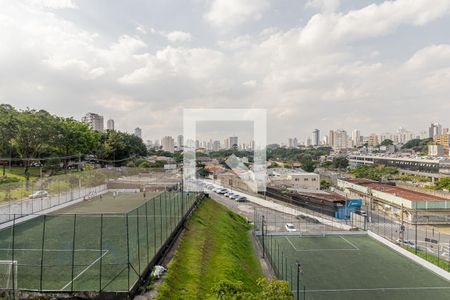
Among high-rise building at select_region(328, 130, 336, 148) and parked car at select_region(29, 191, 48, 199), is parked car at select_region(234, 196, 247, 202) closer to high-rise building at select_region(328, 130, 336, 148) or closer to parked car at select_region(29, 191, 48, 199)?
parked car at select_region(29, 191, 48, 199)

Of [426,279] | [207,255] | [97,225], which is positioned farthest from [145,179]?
[426,279]

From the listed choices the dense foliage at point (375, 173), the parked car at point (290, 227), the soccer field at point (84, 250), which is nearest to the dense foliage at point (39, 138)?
the soccer field at point (84, 250)

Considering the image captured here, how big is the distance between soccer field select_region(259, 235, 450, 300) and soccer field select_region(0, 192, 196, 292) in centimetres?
582

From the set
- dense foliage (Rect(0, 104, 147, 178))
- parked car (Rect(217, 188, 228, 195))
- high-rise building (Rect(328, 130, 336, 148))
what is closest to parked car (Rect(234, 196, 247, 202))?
parked car (Rect(217, 188, 228, 195))

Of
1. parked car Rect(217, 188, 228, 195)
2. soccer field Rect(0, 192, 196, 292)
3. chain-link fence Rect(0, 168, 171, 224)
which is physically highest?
chain-link fence Rect(0, 168, 171, 224)

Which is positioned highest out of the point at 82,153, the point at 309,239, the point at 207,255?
the point at 82,153

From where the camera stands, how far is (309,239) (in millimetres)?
A: 20266

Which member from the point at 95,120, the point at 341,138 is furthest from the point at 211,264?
the point at 341,138

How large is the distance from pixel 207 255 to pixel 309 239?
10.4 meters

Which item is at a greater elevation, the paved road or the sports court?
the sports court

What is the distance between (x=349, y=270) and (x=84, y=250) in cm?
1180

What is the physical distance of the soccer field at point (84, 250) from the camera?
7.90m

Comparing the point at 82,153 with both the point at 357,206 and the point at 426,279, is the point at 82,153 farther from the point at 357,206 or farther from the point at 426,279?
the point at 426,279

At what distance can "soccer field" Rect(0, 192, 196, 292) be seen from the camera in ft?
25.9
